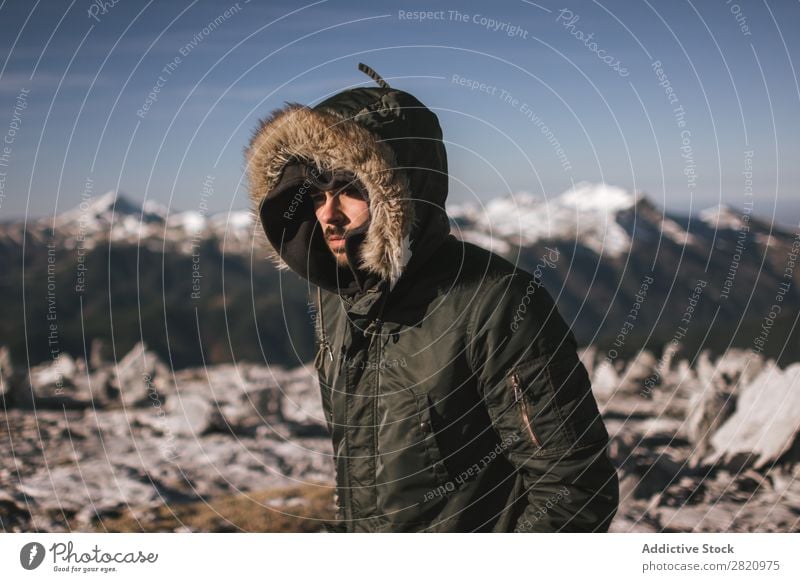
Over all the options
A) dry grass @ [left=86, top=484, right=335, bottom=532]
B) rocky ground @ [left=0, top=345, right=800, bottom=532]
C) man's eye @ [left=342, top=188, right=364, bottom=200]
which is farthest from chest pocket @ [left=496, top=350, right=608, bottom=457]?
A: dry grass @ [left=86, top=484, right=335, bottom=532]

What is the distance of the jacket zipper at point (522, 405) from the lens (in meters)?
2.54

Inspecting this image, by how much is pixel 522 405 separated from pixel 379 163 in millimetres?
1223

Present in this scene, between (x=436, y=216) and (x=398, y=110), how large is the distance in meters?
0.50

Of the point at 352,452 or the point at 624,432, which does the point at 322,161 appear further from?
the point at 624,432

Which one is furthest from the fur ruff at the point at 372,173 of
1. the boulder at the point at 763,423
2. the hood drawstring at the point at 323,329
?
the boulder at the point at 763,423

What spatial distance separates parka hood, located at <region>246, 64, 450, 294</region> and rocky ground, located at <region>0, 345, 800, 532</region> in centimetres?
383

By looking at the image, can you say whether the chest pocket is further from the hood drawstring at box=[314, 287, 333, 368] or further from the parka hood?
the hood drawstring at box=[314, 287, 333, 368]

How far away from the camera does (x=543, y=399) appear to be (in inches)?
99.8

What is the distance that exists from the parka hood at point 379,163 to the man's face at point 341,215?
0.20 feet

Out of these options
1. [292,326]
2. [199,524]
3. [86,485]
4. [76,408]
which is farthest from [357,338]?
[292,326]

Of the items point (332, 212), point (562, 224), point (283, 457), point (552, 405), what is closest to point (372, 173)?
point (332, 212)

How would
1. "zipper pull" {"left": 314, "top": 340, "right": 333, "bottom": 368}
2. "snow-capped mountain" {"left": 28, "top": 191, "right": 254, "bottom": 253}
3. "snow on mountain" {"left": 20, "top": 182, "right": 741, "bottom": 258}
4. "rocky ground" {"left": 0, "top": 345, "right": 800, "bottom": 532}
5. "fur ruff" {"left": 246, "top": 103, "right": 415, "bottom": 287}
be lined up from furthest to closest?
"snow-capped mountain" {"left": 28, "top": 191, "right": 254, "bottom": 253} → "snow on mountain" {"left": 20, "top": 182, "right": 741, "bottom": 258} → "rocky ground" {"left": 0, "top": 345, "right": 800, "bottom": 532} → "zipper pull" {"left": 314, "top": 340, "right": 333, "bottom": 368} → "fur ruff" {"left": 246, "top": 103, "right": 415, "bottom": 287}

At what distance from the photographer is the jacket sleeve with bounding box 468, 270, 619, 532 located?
2529mm

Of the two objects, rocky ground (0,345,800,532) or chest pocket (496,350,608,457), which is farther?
rocky ground (0,345,800,532)
